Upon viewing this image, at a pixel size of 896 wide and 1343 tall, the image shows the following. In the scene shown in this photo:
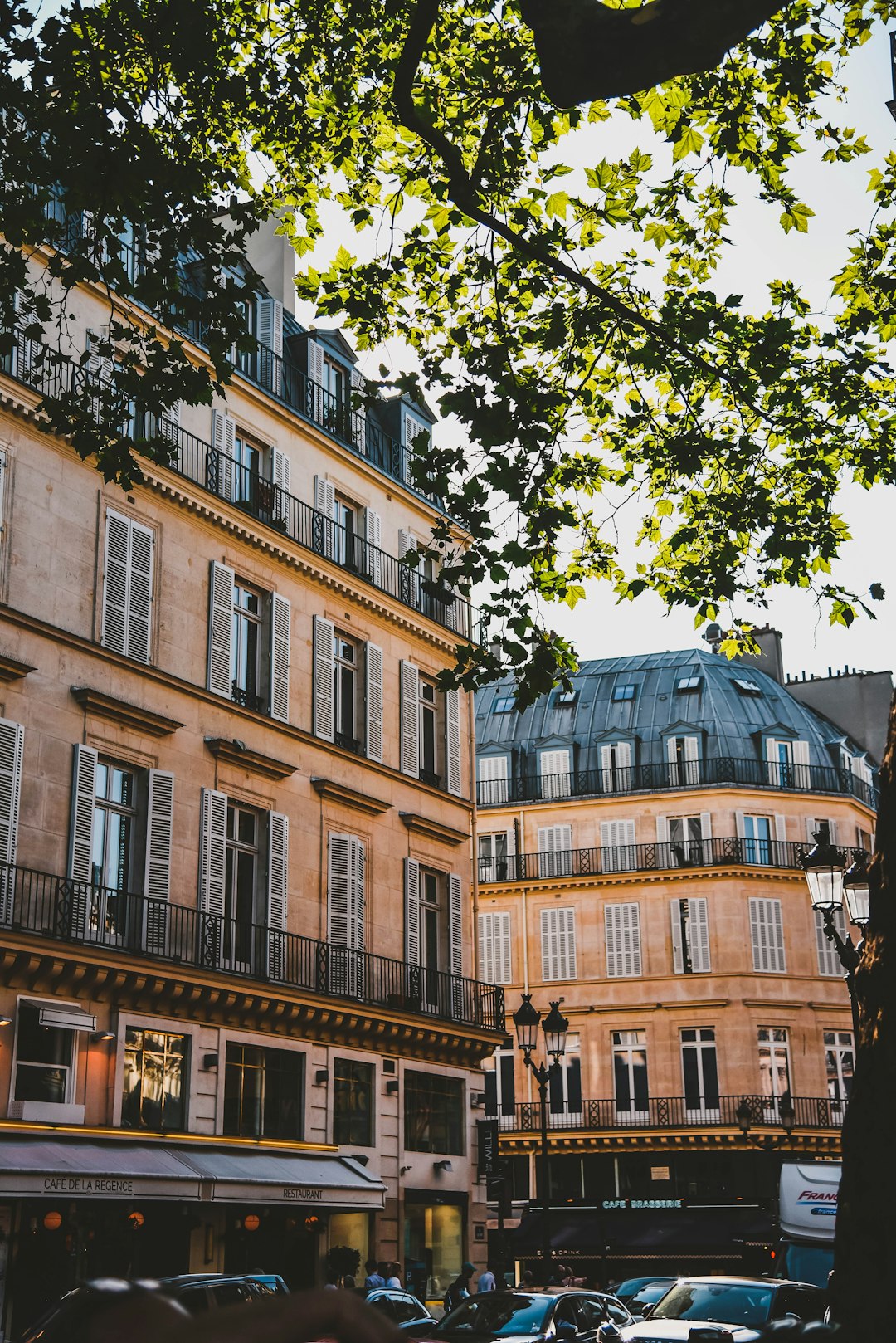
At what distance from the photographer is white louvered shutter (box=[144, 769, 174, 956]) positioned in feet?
82.9

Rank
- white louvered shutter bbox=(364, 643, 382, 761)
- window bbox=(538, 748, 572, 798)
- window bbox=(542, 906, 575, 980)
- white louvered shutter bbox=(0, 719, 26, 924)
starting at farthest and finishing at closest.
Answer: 1. window bbox=(538, 748, 572, 798)
2. window bbox=(542, 906, 575, 980)
3. white louvered shutter bbox=(364, 643, 382, 761)
4. white louvered shutter bbox=(0, 719, 26, 924)

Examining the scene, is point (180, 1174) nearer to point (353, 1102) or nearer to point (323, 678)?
point (353, 1102)

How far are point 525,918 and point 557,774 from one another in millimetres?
5514

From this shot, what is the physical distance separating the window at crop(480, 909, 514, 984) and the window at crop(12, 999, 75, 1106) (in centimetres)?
3080

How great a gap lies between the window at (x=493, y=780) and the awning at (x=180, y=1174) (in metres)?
28.4

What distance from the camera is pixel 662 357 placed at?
44.6 feet

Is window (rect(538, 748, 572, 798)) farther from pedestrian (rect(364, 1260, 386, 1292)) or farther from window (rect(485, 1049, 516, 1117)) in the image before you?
pedestrian (rect(364, 1260, 386, 1292))

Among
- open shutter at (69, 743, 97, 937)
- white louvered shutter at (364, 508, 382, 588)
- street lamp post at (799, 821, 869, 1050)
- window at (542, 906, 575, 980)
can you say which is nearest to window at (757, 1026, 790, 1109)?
window at (542, 906, 575, 980)

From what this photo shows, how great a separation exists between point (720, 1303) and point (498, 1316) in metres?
2.51

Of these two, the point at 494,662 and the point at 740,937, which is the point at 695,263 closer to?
the point at 494,662

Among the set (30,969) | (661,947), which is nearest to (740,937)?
(661,947)

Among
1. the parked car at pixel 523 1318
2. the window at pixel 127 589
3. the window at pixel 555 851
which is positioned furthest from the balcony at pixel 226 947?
the window at pixel 555 851

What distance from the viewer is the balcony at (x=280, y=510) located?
25.1m

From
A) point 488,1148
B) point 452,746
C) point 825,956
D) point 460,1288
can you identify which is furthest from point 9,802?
point 825,956
